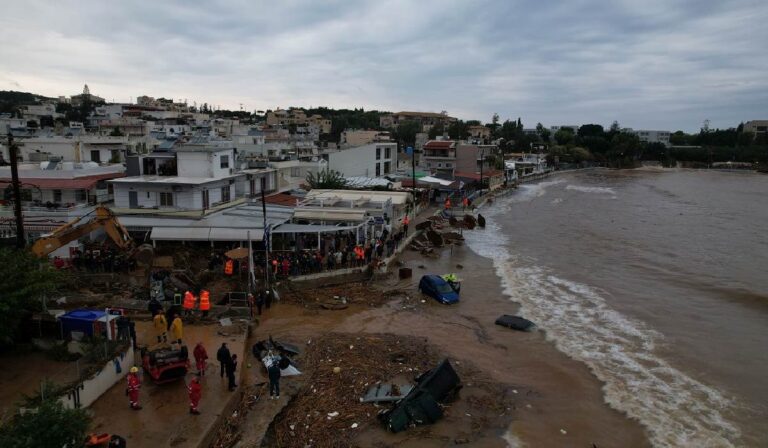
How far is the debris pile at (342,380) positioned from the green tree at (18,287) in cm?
648

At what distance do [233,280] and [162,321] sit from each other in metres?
5.90

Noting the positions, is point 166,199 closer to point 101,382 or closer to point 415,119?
point 101,382

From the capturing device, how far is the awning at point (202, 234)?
73.7ft

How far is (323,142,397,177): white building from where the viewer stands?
170 ft

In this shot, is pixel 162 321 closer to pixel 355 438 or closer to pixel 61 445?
pixel 355 438

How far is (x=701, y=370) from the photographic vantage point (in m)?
15.7

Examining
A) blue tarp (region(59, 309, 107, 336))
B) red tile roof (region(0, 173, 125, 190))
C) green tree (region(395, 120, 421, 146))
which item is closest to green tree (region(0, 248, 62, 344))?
blue tarp (region(59, 309, 107, 336))

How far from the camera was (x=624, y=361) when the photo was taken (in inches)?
635

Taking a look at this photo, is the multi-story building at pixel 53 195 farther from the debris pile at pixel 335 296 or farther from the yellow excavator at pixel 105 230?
the debris pile at pixel 335 296

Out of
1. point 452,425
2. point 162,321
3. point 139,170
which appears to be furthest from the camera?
point 139,170

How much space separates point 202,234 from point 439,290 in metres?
10.4

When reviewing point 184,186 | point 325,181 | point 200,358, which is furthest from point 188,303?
point 325,181

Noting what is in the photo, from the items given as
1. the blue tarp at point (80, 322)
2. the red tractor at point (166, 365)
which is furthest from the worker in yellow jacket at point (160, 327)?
the red tractor at point (166, 365)

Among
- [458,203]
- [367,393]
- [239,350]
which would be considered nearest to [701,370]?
[367,393]
